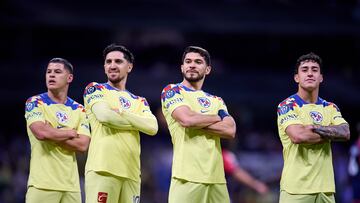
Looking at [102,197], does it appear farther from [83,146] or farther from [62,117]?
[62,117]

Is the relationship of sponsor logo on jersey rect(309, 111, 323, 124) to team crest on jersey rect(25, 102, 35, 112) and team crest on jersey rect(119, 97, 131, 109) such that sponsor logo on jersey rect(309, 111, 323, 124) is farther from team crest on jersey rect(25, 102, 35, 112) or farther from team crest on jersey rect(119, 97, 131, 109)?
team crest on jersey rect(25, 102, 35, 112)

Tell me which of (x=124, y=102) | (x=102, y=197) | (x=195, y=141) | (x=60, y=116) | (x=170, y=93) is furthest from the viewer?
(x=60, y=116)

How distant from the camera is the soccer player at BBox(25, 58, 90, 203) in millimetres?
7473

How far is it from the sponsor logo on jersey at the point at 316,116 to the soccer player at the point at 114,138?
169 cm

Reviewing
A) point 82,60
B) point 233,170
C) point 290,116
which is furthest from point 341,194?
point 290,116

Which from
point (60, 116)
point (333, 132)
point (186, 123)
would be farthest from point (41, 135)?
point (333, 132)

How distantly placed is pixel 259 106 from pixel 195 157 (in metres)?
12.2

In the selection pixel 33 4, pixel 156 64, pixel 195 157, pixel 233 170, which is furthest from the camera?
pixel 156 64

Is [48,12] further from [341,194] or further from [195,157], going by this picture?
[195,157]

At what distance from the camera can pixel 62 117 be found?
7.79m

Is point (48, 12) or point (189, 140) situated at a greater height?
point (48, 12)

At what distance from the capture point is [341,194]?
52.1 feet

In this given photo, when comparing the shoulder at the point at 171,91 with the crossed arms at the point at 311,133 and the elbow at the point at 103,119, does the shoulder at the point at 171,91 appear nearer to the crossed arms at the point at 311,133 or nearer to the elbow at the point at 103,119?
the elbow at the point at 103,119

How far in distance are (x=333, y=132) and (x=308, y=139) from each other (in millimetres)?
295
